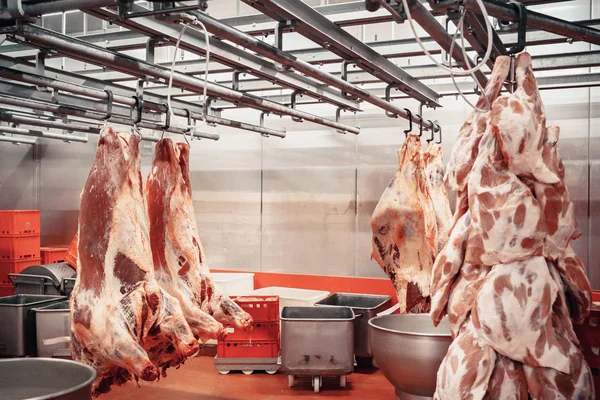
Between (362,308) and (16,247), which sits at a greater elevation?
(16,247)

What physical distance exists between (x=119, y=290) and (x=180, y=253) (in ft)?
2.14

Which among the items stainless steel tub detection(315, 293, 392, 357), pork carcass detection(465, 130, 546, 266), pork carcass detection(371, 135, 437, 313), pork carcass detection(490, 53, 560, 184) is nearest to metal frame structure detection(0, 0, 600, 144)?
pork carcass detection(490, 53, 560, 184)

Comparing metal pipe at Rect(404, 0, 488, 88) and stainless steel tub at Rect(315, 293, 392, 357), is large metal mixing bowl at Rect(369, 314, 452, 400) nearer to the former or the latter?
metal pipe at Rect(404, 0, 488, 88)

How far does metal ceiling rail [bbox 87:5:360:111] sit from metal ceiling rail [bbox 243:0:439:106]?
0.59 m

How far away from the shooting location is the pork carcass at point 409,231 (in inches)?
215

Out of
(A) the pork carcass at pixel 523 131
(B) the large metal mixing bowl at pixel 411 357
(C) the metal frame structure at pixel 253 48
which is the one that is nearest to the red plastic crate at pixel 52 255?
(C) the metal frame structure at pixel 253 48

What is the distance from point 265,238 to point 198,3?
21.4ft

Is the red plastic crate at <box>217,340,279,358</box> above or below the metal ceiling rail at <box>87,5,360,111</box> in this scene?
below

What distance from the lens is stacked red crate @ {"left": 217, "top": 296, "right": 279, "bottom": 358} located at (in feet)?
21.9

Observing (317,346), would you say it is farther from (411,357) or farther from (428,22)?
(428,22)

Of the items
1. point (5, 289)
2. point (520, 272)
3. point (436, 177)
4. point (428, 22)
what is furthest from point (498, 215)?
point (5, 289)

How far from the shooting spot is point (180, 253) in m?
4.12

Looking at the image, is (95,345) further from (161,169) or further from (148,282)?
(161,169)

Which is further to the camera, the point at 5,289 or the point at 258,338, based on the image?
the point at 5,289
